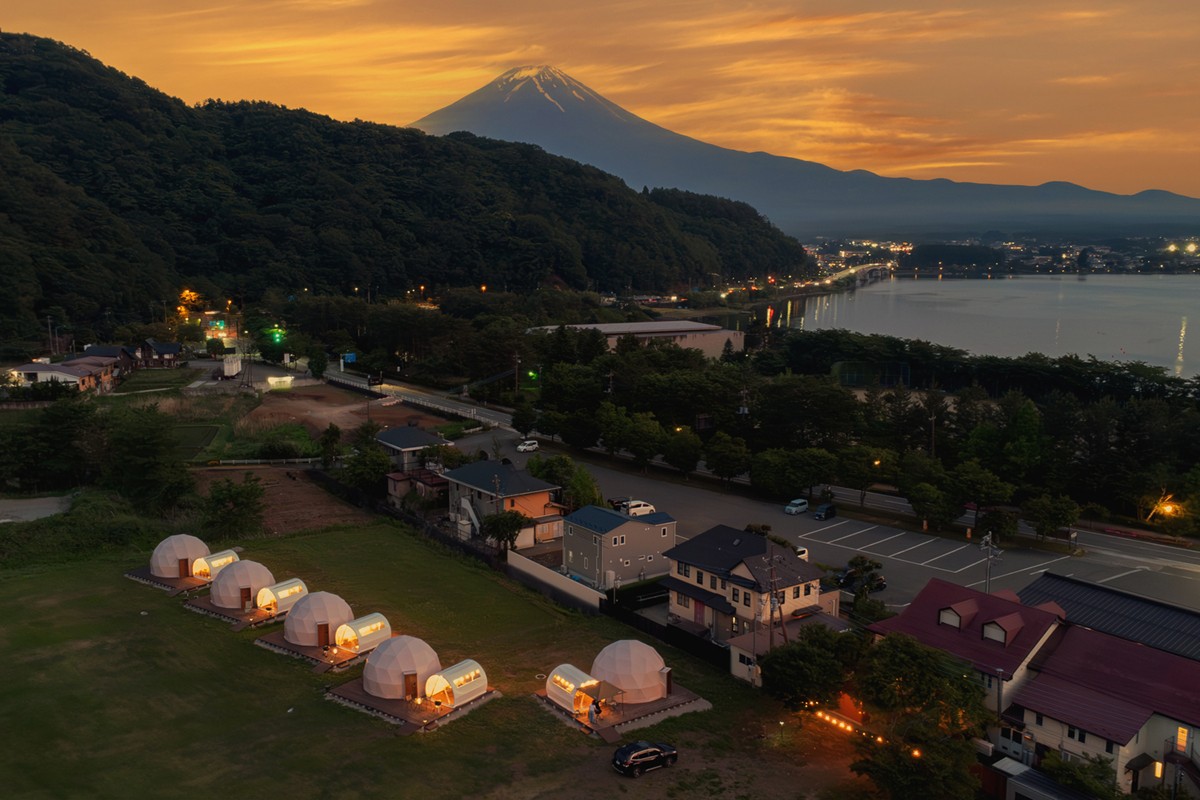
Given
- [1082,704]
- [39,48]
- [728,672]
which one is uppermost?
[39,48]

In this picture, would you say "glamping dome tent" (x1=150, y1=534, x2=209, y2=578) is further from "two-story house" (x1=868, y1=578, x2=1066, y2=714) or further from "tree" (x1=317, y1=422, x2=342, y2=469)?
"two-story house" (x1=868, y1=578, x2=1066, y2=714)

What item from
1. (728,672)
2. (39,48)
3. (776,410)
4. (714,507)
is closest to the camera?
(728,672)

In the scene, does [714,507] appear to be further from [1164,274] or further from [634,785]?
[1164,274]

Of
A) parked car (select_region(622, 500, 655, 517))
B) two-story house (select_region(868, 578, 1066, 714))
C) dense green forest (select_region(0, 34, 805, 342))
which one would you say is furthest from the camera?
dense green forest (select_region(0, 34, 805, 342))

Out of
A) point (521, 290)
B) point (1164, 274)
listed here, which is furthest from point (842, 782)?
point (1164, 274)

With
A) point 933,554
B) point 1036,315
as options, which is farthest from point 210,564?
point 1036,315

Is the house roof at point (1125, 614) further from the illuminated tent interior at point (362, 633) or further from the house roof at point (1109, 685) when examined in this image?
the illuminated tent interior at point (362, 633)

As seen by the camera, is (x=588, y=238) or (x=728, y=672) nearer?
(x=728, y=672)

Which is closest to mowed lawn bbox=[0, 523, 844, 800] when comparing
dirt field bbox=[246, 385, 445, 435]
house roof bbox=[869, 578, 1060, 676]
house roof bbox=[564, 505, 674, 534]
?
house roof bbox=[564, 505, 674, 534]
